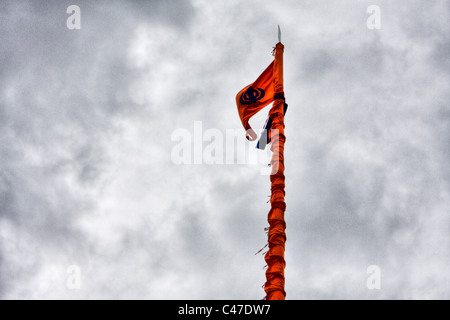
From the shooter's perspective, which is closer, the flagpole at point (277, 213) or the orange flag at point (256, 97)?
the flagpole at point (277, 213)

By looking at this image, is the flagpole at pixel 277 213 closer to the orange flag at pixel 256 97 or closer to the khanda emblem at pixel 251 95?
the orange flag at pixel 256 97

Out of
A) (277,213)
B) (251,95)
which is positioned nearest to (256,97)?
(251,95)

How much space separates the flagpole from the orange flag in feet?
5.22

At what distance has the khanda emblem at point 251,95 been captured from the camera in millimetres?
27000

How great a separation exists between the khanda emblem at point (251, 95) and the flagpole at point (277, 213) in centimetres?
196

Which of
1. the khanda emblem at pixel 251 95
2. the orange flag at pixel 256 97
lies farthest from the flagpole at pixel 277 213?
the khanda emblem at pixel 251 95

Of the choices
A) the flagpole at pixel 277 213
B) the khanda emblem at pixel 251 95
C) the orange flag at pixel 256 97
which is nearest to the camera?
the flagpole at pixel 277 213

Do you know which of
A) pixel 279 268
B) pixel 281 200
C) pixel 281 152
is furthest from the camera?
pixel 281 152

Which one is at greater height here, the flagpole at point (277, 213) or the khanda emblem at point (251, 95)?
the khanda emblem at point (251, 95)

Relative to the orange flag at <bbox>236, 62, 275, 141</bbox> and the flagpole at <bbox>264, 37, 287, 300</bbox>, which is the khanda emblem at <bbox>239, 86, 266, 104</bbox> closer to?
the orange flag at <bbox>236, 62, 275, 141</bbox>
